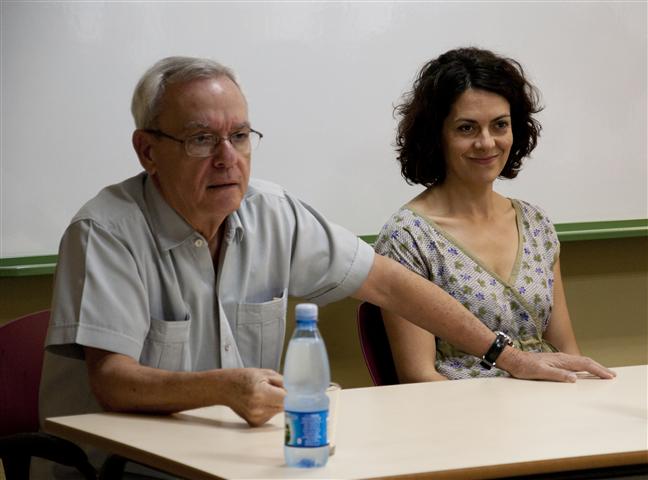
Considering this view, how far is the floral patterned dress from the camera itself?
285cm

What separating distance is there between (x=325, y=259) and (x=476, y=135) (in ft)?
2.32

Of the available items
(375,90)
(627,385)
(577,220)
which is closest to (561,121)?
(577,220)

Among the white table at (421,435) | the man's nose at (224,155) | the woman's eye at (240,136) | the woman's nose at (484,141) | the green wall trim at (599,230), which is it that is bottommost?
the green wall trim at (599,230)

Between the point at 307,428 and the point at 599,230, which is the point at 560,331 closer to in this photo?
the point at 599,230

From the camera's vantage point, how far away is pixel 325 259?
2.54m

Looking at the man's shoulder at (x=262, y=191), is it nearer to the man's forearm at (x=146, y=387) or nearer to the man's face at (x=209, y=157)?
the man's face at (x=209, y=157)

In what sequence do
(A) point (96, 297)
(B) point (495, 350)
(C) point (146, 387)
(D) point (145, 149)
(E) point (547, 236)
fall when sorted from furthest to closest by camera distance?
(E) point (547, 236)
(B) point (495, 350)
(D) point (145, 149)
(A) point (96, 297)
(C) point (146, 387)

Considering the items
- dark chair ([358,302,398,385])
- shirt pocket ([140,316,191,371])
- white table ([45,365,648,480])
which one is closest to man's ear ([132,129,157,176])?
shirt pocket ([140,316,191,371])

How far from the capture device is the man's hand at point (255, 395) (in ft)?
6.30

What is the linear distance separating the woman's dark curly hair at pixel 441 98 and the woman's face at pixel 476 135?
27 millimetres

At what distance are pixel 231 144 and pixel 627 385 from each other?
1.05 meters

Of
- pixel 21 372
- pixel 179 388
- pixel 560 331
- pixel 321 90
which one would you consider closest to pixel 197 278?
pixel 179 388

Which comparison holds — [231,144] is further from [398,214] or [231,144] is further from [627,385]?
[627,385]

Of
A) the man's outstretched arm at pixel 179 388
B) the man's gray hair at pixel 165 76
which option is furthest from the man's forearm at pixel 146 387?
the man's gray hair at pixel 165 76
